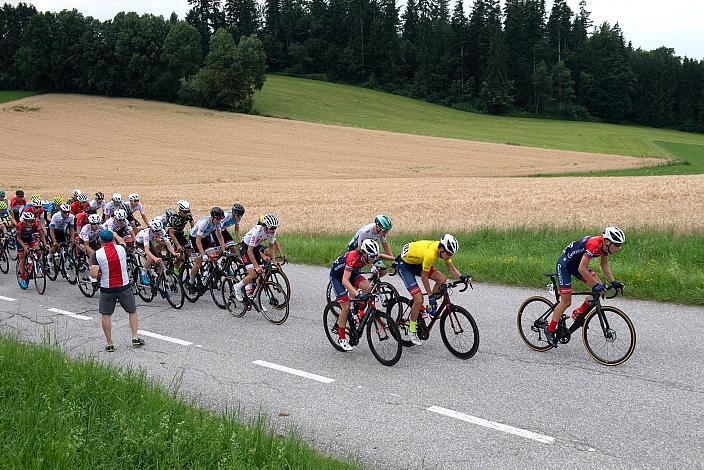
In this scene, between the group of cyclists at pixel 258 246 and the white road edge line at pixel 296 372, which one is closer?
the white road edge line at pixel 296 372

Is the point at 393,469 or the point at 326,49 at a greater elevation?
the point at 326,49

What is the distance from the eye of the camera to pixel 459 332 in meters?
8.39

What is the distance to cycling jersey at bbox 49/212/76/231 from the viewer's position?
15203 millimetres

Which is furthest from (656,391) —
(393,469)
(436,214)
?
(436,214)

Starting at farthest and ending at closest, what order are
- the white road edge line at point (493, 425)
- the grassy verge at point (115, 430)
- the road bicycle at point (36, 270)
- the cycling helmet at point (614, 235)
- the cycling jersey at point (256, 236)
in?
the road bicycle at point (36, 270) → the cycling jersey at point (256, 236) → the cycling helmet at point (614, 235) → the white road edge line at point (493, 425) → the grassy verge at point (115, 430)

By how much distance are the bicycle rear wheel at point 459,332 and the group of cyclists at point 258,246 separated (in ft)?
0.89

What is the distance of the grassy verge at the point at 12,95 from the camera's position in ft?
243

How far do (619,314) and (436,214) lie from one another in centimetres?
1572

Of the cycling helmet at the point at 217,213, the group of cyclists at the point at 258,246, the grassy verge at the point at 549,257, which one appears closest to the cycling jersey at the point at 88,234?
the group of cyclists at the point at 258,246

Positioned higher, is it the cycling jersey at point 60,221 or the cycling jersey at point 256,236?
the cycling jersey at point 256,236

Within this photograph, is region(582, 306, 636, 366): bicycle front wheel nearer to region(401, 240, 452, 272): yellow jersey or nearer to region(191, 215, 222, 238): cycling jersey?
region(401, 240, 452, 272): yellow jersey

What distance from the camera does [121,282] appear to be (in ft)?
31.0

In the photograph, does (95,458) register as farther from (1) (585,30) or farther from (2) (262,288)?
(1) (585,30)

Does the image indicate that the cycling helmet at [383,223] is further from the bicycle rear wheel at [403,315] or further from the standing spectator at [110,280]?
the standing spectator at [110,280]
